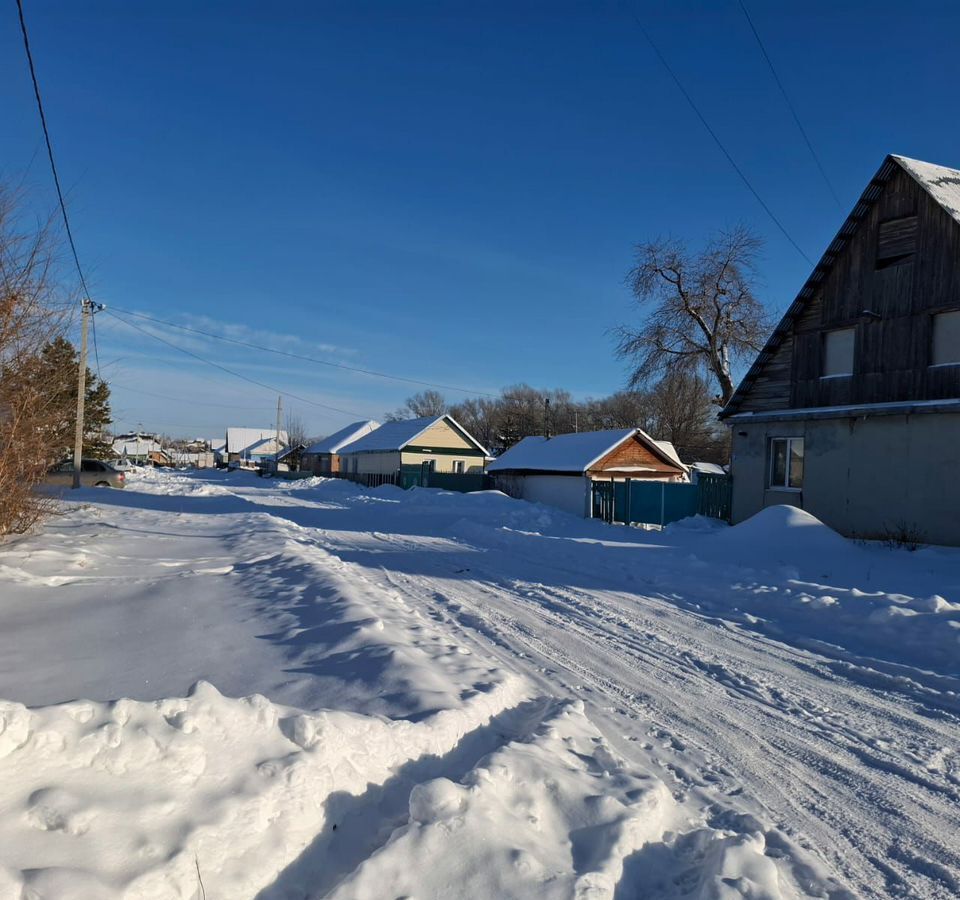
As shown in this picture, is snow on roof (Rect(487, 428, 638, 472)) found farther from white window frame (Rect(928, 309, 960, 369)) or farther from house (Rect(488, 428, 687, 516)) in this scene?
white window frame (Rect(928, 309, 960, 369))

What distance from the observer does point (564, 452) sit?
29.0 metres

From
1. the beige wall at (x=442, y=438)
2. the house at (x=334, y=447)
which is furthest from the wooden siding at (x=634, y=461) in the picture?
the house at (x=334, y=447)

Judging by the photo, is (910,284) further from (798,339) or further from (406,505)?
(406,505)

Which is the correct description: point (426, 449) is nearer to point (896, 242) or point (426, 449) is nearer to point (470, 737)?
point (896, 242)

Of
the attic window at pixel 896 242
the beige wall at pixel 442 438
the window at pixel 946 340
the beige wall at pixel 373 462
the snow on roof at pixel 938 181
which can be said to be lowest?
the beige wall at pixel 373 462

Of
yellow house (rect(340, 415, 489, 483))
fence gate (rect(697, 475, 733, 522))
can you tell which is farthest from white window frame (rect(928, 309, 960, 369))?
yellow house (rect(340, 415, 489, 483))

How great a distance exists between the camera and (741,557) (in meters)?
13.2

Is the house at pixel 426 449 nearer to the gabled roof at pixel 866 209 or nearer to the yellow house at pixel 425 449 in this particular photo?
the yellow house at pixel 425 449

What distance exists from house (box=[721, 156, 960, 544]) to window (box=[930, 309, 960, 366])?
0.02 metres

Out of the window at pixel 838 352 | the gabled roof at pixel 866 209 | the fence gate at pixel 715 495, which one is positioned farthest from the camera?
the fence gate at pixel 715 495

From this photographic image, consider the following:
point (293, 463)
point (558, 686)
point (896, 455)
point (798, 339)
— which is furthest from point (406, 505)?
point (293, 463)

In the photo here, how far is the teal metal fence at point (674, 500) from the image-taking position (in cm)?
2248

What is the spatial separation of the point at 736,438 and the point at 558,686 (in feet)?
52.3

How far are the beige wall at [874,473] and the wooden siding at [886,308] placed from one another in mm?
690
